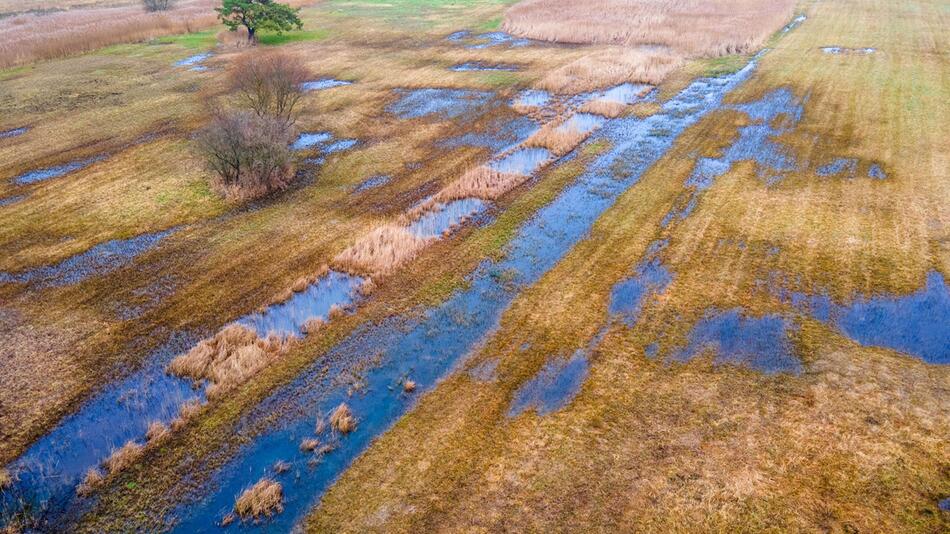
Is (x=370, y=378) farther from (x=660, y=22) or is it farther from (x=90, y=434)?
(x=660, y=22)

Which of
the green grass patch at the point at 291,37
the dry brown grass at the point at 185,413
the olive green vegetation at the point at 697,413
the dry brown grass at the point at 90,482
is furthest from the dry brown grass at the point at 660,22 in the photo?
the dry brown grass at the point at 90,482

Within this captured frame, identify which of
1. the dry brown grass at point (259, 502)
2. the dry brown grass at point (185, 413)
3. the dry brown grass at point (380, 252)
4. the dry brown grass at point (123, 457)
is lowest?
the dry brown grass at point (259, 502)

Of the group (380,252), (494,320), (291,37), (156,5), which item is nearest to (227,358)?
(380,252)

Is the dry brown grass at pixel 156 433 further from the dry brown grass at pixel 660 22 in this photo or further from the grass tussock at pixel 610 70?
the dry brown grass at pixel 660 22

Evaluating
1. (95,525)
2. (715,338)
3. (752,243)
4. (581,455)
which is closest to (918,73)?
(752,243)

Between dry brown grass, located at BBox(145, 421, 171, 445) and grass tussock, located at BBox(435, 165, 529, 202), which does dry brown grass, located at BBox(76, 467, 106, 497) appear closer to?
dry brown grass, located at BBox(145, 421, 171, 445)

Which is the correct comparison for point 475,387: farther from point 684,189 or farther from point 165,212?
point 165,212
